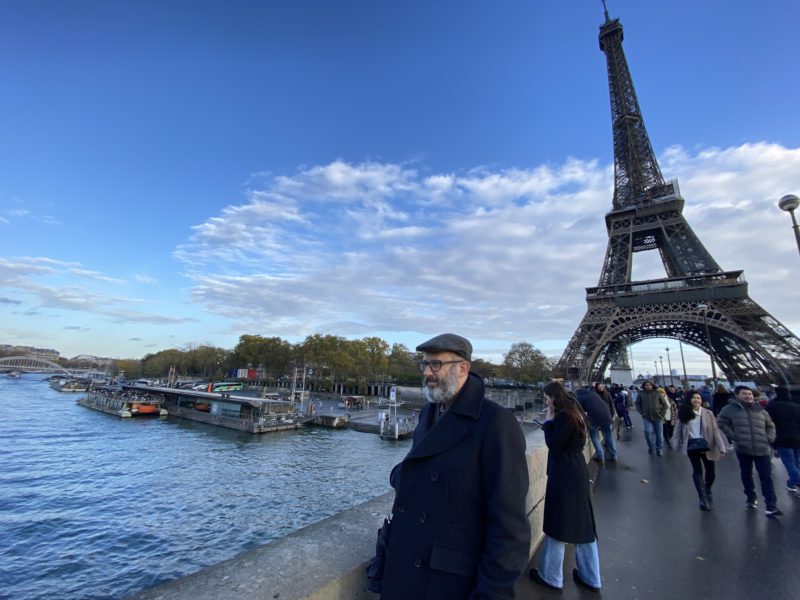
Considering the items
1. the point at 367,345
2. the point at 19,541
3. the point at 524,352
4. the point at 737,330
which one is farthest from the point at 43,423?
the point at 524,352

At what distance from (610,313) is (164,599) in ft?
125

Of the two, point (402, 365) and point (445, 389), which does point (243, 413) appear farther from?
point (402, 365)

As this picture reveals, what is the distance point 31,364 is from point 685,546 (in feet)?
791

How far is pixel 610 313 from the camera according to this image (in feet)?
111

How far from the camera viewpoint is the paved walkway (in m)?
3.08

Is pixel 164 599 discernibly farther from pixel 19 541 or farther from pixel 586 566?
pixel 19 541

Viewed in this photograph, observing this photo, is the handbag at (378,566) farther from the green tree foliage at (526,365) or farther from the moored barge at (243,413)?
the green tree foliage at (526,365)

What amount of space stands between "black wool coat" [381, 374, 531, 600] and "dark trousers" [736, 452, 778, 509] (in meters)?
5.34

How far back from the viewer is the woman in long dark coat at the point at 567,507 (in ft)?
9.82

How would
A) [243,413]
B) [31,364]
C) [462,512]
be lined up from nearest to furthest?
[462,512], [243,413], [31,364]

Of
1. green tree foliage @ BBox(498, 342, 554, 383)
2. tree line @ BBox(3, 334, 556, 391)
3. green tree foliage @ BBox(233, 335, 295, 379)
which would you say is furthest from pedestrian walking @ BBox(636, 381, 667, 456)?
green tree foliage @ BBox(233, 335, 295, 379)

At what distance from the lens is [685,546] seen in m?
3.89

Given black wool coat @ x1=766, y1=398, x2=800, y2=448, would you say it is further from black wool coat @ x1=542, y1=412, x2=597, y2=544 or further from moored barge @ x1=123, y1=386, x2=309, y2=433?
moored barge @ x1=123, y1=386, x2=309, y2=433

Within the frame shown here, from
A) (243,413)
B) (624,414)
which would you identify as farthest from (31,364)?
(624,414)
